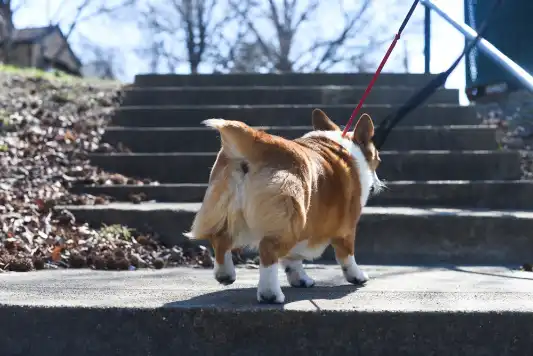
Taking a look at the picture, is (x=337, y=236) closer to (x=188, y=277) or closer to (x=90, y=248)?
(x=188, y=277)

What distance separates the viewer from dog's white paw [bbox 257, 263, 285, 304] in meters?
2.40

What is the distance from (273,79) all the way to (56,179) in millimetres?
Answer: 3179

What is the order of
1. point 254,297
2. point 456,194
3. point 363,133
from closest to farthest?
point 254,297 → point 363,133 → point 456,194

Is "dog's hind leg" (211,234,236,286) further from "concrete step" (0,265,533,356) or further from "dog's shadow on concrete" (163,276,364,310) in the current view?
"concrete step" (0,265,533,356)

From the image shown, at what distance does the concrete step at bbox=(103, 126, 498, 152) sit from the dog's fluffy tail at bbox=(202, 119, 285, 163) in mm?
3129

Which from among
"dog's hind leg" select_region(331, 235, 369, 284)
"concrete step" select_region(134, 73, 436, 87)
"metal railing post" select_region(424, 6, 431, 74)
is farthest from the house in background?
"dog's hind leg" select_region(331, 235, 369, 284)

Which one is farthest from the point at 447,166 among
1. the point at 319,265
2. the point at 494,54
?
the point at 319,265

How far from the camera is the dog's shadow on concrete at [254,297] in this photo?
235 centimetres

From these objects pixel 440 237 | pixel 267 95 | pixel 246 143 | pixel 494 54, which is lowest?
pixel 440 237

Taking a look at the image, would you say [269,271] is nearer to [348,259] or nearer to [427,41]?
[348,259]

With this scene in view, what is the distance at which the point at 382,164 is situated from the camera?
17.4ft

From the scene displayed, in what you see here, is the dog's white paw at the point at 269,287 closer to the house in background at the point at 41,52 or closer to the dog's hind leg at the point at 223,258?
the dog's hind leg at the point at 223,258

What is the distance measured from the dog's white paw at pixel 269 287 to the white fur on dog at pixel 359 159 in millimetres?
848

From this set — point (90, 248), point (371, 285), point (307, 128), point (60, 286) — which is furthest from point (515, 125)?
point (60, 286)
